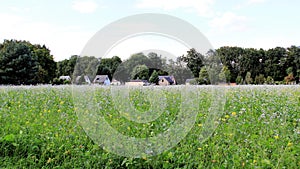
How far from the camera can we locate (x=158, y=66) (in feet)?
19.1

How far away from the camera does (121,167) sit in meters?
3.99

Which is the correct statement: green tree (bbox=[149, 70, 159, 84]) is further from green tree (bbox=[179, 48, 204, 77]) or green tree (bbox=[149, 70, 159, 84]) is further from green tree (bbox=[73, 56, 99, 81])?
green tree (bbox=[73, 56, 99, 81])

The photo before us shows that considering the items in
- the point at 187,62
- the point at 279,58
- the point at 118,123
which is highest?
the point at 279,58

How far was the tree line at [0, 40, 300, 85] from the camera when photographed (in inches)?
229

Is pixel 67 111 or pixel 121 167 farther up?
pixel 67 111

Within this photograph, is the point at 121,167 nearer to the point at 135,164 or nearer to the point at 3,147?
the point at 135,164

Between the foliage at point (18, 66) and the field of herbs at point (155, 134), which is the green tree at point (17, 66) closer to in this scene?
the foliage at point (18, 66)

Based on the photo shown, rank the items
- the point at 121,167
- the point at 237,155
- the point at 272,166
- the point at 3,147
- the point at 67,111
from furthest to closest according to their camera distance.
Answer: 1. the point at 67,111
2. the point at 3,147
3. the point at 121,167
4. the point at 237,155
5. the point at 272,166

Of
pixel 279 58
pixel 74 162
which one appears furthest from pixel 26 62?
pixel 279 58

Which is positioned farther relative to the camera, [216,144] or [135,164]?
[216,144]

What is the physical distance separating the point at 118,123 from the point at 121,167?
133 cm

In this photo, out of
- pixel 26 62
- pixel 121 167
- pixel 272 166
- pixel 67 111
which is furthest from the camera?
pixel 26 62

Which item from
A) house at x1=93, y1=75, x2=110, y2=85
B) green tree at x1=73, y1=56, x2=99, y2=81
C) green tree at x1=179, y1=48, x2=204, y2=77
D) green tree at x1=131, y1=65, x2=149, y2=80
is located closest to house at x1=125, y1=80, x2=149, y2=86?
green tree at x1=131, y1=65, x2=149, y2=80

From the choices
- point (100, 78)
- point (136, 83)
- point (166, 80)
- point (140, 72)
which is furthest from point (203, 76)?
point (100, 78)
